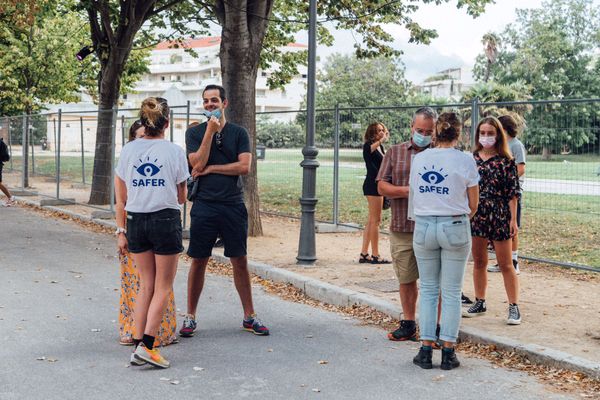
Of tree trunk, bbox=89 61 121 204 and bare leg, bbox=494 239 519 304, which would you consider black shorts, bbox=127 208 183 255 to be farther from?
tree trunk, bbox=89 61 121 204

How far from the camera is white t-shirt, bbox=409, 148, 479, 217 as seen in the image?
5.90 meters

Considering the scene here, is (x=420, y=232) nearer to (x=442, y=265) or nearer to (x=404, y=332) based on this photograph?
(x=442, y=265)

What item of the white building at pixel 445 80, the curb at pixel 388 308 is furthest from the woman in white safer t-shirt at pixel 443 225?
the white building at pixel 445 80

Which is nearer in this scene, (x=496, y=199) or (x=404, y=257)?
(x=404, y=257)

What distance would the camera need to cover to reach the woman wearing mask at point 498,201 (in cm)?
725

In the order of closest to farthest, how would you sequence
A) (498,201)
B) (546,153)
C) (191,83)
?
(498,201)
(546,153)
(191,83)

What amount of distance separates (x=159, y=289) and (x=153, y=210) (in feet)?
1.94

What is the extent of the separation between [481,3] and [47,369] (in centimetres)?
1313

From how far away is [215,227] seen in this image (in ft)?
22.3

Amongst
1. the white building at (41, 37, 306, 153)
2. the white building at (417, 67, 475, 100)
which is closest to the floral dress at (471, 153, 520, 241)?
the white building at (41, 37, 306, 153)

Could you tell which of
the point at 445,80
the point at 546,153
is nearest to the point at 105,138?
the point at 546,153

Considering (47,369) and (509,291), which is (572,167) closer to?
(509,291)

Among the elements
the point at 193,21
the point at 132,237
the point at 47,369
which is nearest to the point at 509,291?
the point at 132,237

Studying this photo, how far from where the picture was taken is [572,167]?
983 cm
